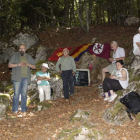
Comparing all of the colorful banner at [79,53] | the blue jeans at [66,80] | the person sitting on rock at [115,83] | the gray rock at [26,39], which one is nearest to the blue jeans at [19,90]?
the blue jeans at [66,80]

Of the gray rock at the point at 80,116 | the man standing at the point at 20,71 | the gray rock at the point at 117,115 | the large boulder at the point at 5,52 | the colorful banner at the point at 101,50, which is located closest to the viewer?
the gray rock at the point at 117,115

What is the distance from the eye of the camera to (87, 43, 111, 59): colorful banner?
10.5m

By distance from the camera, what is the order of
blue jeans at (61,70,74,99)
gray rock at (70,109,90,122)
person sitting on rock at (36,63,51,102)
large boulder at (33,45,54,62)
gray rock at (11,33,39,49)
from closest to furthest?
1. gray rock at (70,109,90,122)
2. person sitting on rock at (36,63,51,102)
3. blue jeans at (61,70,74,99)
4. large boulder at (33,45,54,62)
5. gray rock at (11,33,39,49)

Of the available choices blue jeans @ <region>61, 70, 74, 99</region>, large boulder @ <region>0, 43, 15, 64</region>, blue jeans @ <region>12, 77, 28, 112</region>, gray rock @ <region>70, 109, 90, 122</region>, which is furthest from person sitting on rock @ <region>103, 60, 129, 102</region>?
large boulder @ <region>0, 43, 15, 64</region>

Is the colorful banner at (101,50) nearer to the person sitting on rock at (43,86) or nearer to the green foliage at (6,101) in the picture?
the person sitting on rock at (43,86)

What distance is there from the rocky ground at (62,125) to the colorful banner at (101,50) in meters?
4.13

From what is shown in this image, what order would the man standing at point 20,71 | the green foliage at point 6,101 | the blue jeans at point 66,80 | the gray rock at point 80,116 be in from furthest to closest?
the blue jeans at point 66,80 → the green foliage at point 6,101 → the man standing at point 20,71 → the gray rock at point 80,116

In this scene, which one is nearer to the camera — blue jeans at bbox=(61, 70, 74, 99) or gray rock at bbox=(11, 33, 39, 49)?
blue jeans at bbox=(61, 70, 74, 99)

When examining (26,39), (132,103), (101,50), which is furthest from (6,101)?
(26,39)

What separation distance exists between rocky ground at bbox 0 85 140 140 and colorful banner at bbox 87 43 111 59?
13.5 feet

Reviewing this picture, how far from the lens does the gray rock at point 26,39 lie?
15.2m

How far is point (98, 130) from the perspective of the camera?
4.43 metres

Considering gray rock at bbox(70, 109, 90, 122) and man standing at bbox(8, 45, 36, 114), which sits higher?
man standing at bbox(8, 45, 36, 114)

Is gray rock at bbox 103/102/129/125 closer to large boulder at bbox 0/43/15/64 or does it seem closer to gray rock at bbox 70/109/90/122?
Result: gray rock at bbox 70/109/90/122
